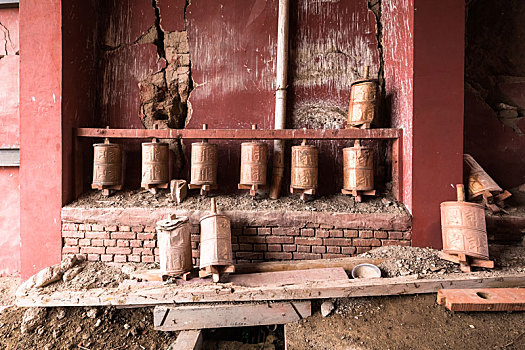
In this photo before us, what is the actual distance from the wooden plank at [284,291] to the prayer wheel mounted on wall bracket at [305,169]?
1.06 m

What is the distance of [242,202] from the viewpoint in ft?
11.4

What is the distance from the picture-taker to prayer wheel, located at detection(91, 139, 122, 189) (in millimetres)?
3387

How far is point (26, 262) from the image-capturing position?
3.32m

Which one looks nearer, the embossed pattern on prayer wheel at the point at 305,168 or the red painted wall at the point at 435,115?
the red painted wall at the point at 435,115

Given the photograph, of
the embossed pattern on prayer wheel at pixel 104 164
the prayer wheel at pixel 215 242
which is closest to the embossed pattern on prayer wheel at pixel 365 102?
the prayer wheel at pixel 215 242

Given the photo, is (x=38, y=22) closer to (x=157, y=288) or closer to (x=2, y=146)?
(x=2, y=146)

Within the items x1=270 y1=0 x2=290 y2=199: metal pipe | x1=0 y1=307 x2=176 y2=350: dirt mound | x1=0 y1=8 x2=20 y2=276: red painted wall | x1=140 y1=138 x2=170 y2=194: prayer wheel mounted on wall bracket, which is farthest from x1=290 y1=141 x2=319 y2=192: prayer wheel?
x1=0 y1=8 x2=20 y2=276: red painted wall

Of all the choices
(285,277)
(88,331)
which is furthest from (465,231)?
(88,331)

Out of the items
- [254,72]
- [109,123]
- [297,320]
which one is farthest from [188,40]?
[297,320]

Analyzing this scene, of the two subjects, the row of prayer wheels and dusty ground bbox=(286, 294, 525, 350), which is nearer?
dusty ground bbox=(286, 294, 525, 350)

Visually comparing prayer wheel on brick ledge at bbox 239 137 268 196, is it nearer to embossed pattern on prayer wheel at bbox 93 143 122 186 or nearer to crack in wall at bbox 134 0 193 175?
crack in wall at bbox 134 0 193 175

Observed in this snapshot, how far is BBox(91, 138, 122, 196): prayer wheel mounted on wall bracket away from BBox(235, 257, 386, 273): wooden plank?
5.94 feet

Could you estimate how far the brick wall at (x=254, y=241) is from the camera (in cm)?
319

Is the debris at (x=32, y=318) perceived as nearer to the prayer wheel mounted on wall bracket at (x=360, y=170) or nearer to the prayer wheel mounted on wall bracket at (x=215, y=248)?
the prayer wheel mounted on wall bracket at (x=215, y=248)
